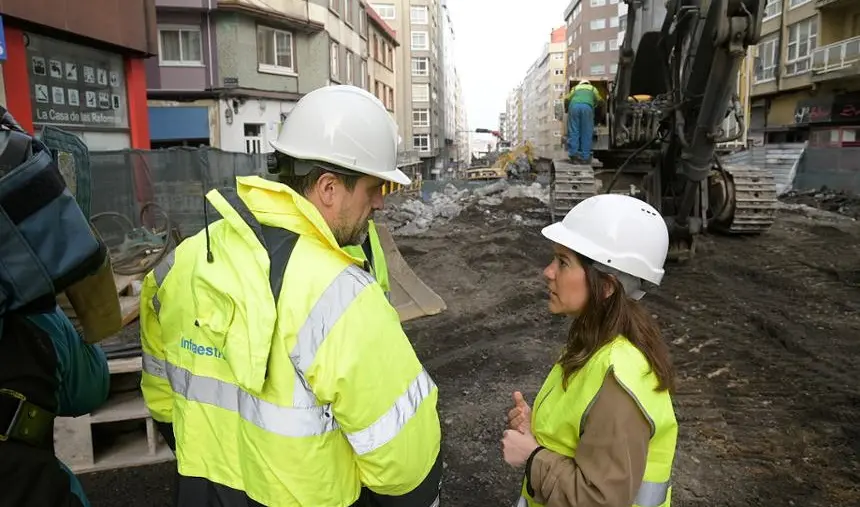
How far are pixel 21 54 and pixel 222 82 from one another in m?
12.3

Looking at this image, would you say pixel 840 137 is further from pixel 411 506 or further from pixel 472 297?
pixel 411 506

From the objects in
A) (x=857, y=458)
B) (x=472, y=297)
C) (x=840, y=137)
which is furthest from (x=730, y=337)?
(x=840, y=137)

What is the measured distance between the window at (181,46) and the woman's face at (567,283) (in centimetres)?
2245

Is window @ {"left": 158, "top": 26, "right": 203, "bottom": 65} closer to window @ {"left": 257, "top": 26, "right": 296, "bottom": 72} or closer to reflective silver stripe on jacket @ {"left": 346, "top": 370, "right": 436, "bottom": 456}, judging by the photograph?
window @ {"left": 257, "top": 26, "right": 296, "bottom": 72}

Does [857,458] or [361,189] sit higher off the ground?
[361,189]

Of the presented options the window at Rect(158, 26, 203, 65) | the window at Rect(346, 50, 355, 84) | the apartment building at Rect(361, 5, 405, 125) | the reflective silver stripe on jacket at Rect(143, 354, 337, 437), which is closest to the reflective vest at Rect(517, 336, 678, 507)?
the reflective silver stripe on jacket at Rect(143, 354, 337, 437)

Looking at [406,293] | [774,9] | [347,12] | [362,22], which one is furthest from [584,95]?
[774,9]

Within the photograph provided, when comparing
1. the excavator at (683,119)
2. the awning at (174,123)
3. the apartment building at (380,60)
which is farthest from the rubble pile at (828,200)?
the apartment building at (380,60)

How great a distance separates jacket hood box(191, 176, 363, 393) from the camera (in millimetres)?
1508

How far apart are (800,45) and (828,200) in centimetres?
1488

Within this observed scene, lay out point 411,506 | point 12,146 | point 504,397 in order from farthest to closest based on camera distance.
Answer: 1. point 504,397
2. point 411,506
3. point 12,146

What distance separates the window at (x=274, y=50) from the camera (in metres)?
23.1

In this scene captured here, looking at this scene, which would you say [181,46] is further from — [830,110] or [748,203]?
[830,110]

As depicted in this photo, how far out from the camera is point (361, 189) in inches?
75.1
